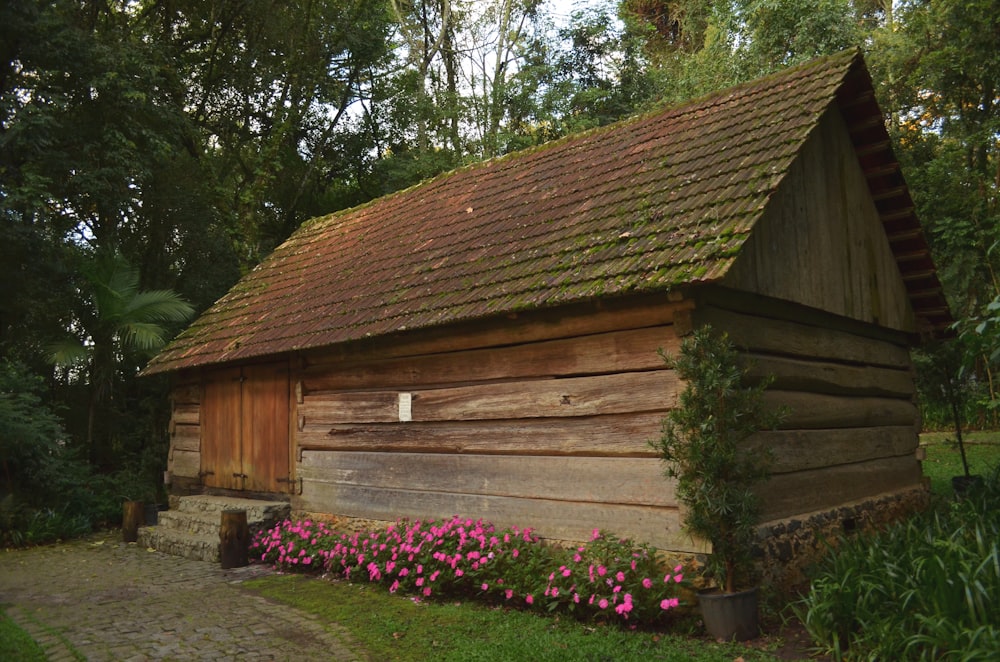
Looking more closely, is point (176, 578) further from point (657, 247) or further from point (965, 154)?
point (965, 154)

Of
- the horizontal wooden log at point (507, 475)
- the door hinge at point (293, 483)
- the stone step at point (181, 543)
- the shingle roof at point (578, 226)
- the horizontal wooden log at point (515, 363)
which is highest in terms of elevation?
the shingle roof at point (578, 226)

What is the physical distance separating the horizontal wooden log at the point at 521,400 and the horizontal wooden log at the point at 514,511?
832 mm

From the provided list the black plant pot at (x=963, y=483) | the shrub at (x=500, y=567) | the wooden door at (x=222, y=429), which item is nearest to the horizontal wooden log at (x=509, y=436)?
the shrub at (x=500, y=567)

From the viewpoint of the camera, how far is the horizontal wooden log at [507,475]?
21.8 ft

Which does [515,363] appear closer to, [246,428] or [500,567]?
[500,567]

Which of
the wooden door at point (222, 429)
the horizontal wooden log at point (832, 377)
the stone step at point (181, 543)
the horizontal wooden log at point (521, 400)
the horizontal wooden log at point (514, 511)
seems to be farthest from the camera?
the wooden door at point (222, 429)

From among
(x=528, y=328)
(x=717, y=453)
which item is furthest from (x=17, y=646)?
(x=717, y=453)

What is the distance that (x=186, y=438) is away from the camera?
41.6 feet

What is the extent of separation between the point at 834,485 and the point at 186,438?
32.0 ft

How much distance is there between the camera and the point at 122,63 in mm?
15602

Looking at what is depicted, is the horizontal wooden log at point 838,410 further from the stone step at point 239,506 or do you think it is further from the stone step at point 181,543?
the stone step at point 181,543

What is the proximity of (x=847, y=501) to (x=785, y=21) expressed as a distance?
12.5m

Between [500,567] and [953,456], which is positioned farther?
[953,456]

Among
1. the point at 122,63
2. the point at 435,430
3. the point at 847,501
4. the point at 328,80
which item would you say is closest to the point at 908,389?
the point at 847,501
